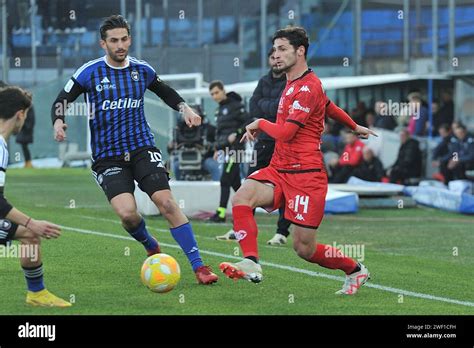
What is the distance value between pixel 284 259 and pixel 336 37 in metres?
19.6

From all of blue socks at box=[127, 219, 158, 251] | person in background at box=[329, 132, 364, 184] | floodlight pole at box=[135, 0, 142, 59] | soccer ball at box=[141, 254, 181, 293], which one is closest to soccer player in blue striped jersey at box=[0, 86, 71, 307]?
soccer ball at box=[141, 254, 181, 293]

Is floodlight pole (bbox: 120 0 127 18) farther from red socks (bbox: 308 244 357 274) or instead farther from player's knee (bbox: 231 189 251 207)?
red socks (bbox: 308 244 357 274)

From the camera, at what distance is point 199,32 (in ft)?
113

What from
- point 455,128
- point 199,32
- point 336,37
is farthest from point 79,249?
point 199,32

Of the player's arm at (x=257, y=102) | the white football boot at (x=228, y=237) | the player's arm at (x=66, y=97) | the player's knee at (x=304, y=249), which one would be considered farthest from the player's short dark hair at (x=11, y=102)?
the white football boot at (x=228, y=237)

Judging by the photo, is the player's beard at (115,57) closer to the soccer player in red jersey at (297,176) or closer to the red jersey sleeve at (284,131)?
the soccer player in red jersey at (297,176)

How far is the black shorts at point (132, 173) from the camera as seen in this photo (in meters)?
10.0

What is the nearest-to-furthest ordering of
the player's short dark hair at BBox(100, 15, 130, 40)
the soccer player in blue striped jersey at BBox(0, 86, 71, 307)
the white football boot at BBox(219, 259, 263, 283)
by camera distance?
the soccer player in blue striped jersey at BBox(0, 86, 71, 307) → the white football boot at BBox(219, 259, 263, 283) → the player's short dark hair at BBox(100, 15, 130, 40)

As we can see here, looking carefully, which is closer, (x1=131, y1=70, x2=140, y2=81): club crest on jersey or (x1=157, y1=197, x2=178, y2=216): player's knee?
(x1=157, y1=197, x2=178, y2=216): player's knee

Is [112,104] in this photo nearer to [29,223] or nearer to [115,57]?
[115,57]

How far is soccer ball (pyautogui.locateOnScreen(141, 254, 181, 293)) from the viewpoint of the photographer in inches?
361

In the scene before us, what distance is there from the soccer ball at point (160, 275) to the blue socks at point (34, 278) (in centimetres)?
96

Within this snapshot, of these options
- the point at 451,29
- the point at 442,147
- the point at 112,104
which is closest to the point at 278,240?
the point at 112,104
